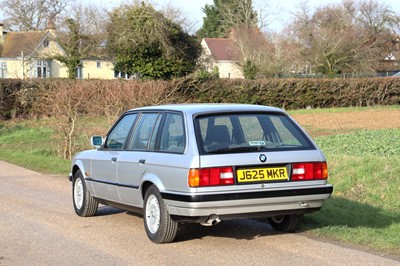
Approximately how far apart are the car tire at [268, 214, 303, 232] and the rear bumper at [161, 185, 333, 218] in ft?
1.70

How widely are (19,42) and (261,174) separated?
2742 inches

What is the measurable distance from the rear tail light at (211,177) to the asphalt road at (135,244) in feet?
2.53

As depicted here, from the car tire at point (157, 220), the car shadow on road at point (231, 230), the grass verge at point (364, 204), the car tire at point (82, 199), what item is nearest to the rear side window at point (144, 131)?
the car tire at point (157, 220)

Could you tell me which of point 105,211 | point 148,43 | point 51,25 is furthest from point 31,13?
point 105,211

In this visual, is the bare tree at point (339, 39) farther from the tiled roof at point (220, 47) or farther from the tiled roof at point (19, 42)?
the tiled roof at point (19, 42)

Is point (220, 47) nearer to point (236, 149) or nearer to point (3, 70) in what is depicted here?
point (3, 70)

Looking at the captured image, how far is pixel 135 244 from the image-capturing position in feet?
26.7

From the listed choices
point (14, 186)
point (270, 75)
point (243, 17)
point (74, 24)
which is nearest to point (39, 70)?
point (74, 24)

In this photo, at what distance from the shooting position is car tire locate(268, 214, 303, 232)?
852 cm

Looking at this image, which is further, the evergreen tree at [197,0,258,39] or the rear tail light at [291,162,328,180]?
the evergreen tree at [197,0,258,39]

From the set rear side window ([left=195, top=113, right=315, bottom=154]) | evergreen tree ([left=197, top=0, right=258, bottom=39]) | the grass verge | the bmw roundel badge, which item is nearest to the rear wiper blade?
rear side window ([left=195, top=113, right=315, bottom=154])

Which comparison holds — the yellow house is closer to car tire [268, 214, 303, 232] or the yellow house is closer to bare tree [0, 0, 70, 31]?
bare tree [0, 0, 70, 31]

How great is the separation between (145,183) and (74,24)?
Result: 51973 millimetres

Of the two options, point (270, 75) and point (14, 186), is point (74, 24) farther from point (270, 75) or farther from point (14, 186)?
point (14, 186)
